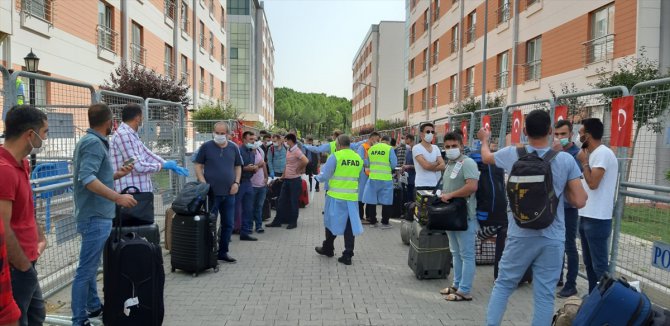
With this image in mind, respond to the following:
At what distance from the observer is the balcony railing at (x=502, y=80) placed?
23.3 metres

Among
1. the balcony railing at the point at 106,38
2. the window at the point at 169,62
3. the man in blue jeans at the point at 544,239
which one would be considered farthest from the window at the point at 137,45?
the man in blue jeans at the point at 544,239

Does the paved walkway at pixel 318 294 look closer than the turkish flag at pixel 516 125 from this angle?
Yes

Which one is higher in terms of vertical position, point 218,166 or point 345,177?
point 218,166

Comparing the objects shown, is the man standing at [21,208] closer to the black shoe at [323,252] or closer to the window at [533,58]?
the black shoe at [323,252]

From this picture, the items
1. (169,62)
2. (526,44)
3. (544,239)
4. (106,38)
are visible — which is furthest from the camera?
(169,62)

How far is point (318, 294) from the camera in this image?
18.7ft

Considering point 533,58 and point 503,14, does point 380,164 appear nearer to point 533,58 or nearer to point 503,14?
point 533,58

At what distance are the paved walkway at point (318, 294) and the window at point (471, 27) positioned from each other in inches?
901

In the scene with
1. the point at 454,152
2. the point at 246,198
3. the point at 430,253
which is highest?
the point at 454,152

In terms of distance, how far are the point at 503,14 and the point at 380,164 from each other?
17.1 meters

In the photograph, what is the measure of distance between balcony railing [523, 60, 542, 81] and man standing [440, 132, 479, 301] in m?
16.6

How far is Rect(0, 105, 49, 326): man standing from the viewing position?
2799mm

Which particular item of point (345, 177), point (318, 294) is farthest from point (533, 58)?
point (318, 294)

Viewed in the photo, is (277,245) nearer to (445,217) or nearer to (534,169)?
(445,217)
